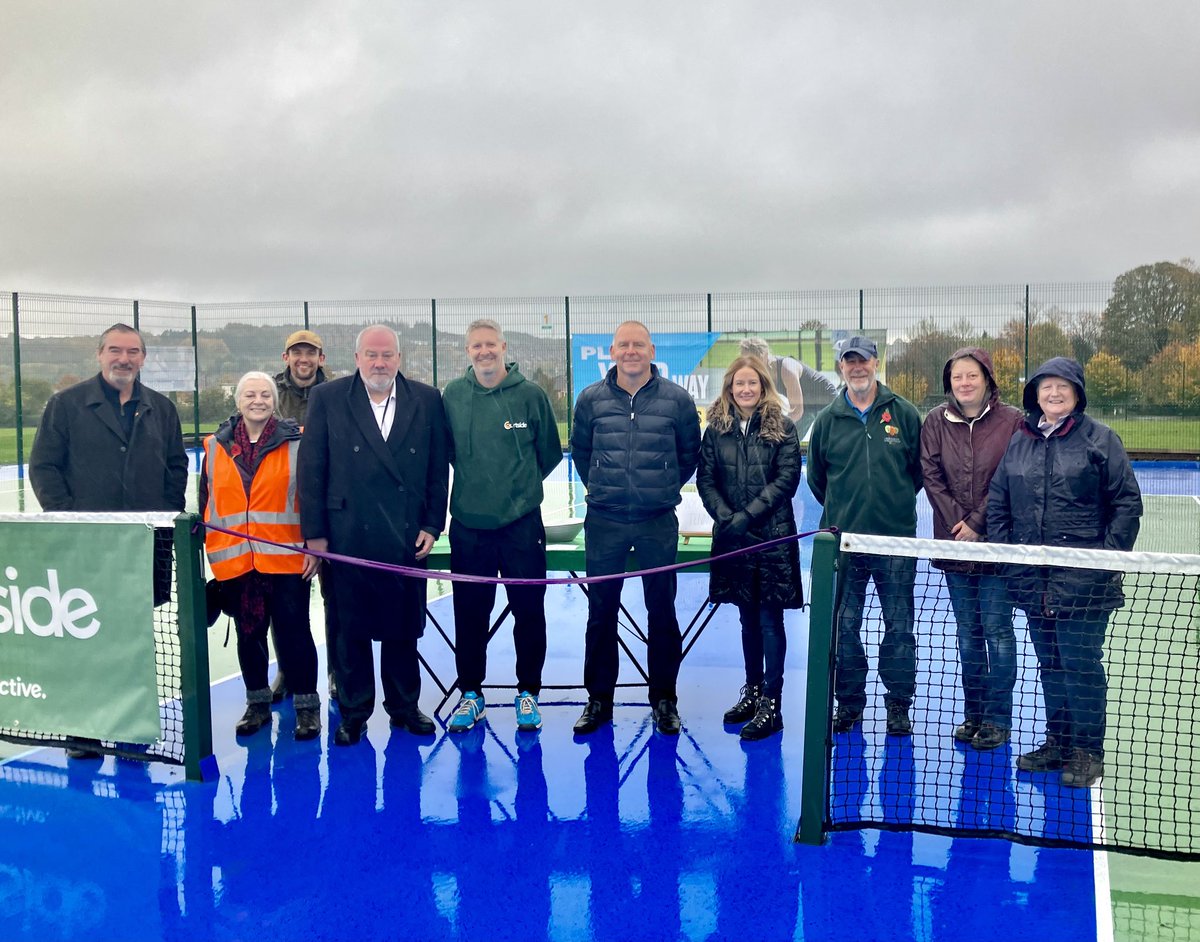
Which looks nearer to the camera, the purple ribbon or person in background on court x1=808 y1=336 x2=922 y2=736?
the purple ribbon

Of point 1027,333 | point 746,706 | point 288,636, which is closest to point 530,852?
point 746,706

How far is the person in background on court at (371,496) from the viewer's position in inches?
182

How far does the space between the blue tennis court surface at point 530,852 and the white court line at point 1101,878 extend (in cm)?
1

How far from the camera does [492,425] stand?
4777 mm

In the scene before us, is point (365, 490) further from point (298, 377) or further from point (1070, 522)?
point (1070, 522)

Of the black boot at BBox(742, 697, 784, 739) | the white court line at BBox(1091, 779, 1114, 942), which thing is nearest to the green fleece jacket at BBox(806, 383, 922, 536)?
the black boot at BBox(742, 697, 784, 739)

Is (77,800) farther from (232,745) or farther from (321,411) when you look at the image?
(321,411)

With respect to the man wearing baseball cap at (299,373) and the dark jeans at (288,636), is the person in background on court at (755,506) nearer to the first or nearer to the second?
the dark jeans at (288,636)

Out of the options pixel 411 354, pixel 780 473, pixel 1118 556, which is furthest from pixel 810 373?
pixel 1118 556

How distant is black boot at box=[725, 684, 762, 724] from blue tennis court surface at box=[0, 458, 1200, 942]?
0.18 metres

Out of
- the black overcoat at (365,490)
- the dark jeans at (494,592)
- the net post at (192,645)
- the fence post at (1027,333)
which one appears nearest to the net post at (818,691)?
the dark jeans at (494,592)

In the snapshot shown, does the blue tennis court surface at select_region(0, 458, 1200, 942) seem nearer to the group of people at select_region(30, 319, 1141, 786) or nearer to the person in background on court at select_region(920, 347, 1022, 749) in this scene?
the group of people at select_region(30, 319, 1141, 786)

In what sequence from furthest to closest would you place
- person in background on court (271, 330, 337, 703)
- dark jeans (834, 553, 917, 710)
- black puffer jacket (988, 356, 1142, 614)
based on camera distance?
person in background on court (271, 330, 337, 703), dark jeans (834, 553, 917, 710), black puffer jacket (988, 356, 1142, 614)

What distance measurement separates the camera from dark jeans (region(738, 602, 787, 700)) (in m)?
4.75
